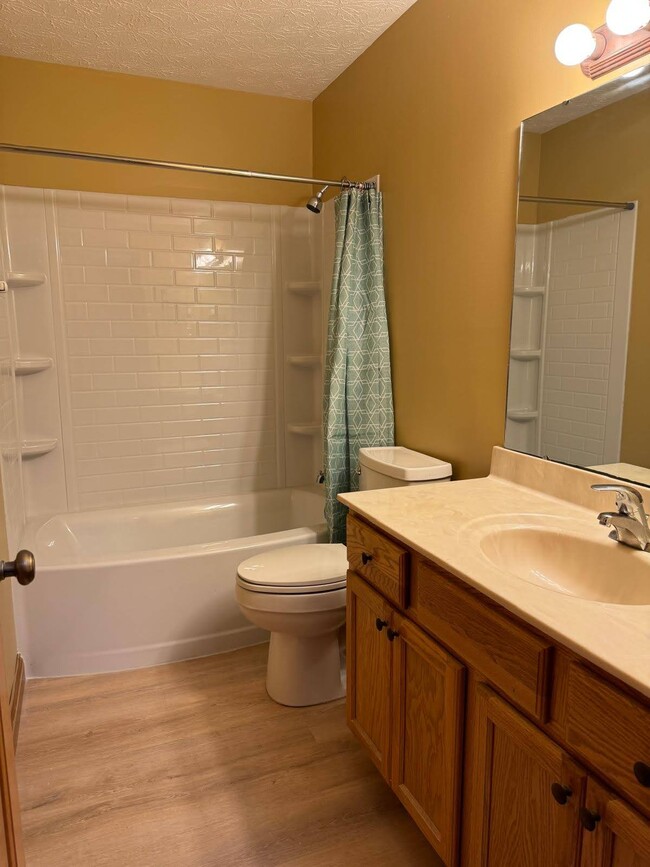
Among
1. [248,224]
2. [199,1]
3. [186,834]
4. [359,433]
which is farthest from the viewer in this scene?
[248,224]

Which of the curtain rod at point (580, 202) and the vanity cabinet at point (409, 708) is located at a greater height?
the curtain rod at point (580, 202)

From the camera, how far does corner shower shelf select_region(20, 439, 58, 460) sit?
109 inches

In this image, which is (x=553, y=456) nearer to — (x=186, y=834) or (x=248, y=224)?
(x=186, y=834)

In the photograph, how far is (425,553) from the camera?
50.6 inches

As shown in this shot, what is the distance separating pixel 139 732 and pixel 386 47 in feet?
9.04

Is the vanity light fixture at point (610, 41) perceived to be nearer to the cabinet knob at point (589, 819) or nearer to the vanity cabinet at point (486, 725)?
the vanity cabinet at point (486, 725)

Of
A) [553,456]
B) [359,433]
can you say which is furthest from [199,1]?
[553,456]

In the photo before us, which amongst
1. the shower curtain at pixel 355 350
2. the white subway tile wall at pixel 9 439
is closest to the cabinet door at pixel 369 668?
the shower curtain at pixel 355 350

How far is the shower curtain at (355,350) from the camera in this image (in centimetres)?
248

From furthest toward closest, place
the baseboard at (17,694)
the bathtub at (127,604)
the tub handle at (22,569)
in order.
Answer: the bathtub at (127,604)
the baseboard at (17,694)
the tub handle at (22,569)

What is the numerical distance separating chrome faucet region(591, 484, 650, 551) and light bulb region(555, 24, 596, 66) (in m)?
1.04

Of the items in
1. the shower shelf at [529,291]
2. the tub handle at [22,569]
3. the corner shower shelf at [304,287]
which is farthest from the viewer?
the corner shower shelf at [304,287]

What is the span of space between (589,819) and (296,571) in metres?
1.30

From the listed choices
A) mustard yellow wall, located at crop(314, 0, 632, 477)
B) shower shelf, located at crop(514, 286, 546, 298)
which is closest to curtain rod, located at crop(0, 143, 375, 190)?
mustard yellow wall, located at crop(314, 0, 632, 477)
